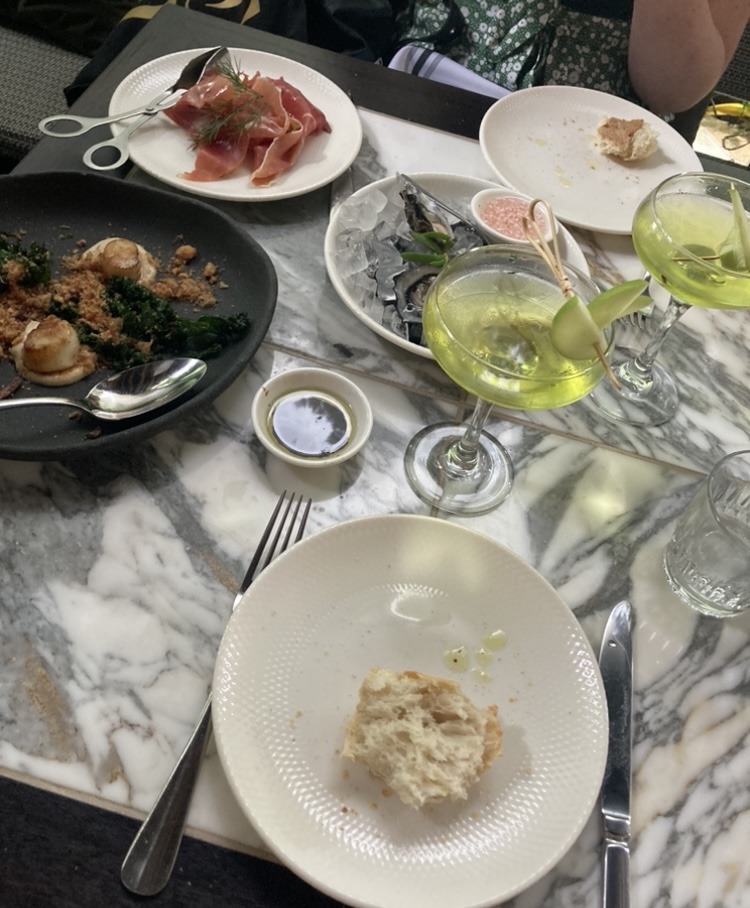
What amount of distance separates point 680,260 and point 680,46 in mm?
1184

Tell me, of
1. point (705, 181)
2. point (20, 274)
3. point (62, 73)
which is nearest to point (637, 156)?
point (705, 181)

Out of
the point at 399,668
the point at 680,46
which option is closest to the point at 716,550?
the point at 399,668

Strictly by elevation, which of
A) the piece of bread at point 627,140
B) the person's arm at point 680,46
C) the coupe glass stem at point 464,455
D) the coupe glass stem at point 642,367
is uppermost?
the person's arm at point 680,46

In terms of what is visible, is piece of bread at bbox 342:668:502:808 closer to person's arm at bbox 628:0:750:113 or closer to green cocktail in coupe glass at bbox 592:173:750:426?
green cocktail in coupe glass at bbox 592:173:750:426

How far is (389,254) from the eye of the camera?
4.22 feet

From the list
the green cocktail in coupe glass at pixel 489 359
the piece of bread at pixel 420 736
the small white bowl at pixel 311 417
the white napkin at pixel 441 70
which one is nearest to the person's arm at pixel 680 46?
the white napkin at pixel 441 70

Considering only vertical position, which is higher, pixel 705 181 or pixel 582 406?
pixel 705 181

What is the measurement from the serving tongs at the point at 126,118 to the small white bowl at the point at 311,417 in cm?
64

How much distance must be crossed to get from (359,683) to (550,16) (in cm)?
200

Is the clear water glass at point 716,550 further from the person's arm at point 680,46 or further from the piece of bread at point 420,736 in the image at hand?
the person's arm at point 680,46

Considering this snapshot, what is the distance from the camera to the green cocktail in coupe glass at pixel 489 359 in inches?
33.5

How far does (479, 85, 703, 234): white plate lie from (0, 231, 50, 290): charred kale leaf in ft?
2.89

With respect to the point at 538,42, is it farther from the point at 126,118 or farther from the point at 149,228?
the point at 149,228

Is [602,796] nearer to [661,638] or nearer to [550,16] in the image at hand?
[661,638]
